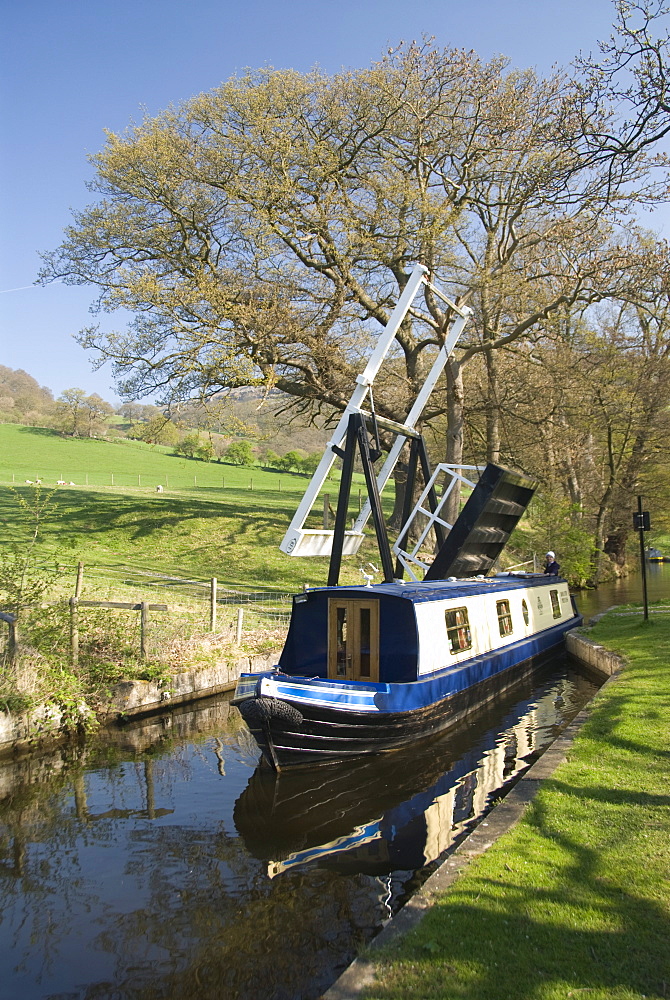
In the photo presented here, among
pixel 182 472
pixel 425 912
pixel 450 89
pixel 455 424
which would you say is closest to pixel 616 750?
pixel 425 912

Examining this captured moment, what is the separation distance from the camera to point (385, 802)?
862 centimetres

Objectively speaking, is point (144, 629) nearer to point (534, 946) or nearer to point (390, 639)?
point (390, 639)

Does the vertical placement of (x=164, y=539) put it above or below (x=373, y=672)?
above

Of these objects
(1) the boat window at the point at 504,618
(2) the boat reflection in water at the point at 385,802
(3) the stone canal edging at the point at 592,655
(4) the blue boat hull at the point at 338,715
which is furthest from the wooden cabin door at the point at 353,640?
(3) the stone canal edging at the point at 592,655

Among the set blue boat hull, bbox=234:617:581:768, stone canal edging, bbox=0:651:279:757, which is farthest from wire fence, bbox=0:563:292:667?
blue boat hull, bbox=234:617:581:768

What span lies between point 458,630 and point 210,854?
21.5ft

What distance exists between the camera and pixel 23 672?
9.96m

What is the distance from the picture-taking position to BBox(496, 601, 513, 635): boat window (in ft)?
48.6

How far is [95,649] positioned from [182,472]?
177ft

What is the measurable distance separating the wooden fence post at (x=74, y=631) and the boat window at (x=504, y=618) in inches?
320

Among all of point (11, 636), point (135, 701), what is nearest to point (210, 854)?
point (11, 636)

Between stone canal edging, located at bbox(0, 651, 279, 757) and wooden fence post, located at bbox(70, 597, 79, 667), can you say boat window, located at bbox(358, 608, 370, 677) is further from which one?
wooden fence post, located at bbox(70, 597, 79, 667)

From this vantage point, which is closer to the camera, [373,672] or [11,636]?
[11,636]

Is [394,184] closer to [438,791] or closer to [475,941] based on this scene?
[438,791]
